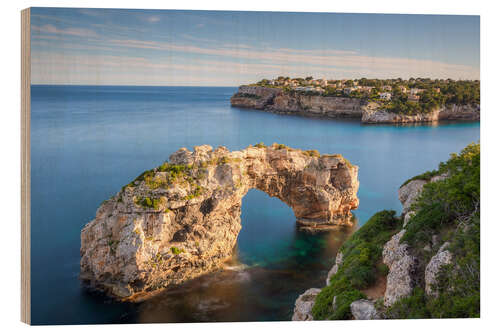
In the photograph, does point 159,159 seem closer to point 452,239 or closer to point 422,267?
point 422,267

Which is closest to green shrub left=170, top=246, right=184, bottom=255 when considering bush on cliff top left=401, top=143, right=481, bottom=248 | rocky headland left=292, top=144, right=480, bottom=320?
rocky headland left=292, top=144, right=480, bottom=320

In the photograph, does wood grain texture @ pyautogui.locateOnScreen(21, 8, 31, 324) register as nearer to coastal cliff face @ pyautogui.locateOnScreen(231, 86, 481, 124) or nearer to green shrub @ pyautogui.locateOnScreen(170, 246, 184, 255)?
green shrub @ pyautogui.locateOnScreen(170, 246, 184, 255)

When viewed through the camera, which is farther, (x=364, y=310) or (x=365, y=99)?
(x=365, y=99)

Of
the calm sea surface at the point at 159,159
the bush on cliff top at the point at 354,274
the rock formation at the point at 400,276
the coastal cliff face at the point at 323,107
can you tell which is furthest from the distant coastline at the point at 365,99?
the rock formation at the point at 400,276

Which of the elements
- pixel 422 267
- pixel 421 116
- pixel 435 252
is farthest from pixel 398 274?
pixel 421 116

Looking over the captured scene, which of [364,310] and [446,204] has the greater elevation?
[446,204]

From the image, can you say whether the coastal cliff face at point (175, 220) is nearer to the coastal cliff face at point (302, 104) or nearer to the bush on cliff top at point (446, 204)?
the coastal cliff face at point (302, 104)

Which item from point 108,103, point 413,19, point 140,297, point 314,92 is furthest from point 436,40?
point 140,297
